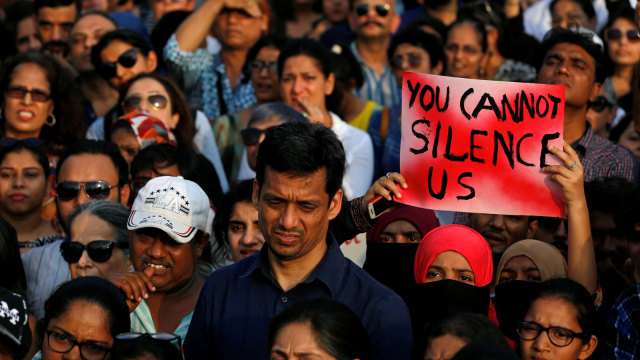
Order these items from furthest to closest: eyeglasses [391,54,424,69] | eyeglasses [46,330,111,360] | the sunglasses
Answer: eyeglasses [391,54,424,69] → the sunglasses → eyeglasses [46,330,111,360]

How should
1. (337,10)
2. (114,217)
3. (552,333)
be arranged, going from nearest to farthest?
1. (552,333)
2. (114,217)
3. (337,10)

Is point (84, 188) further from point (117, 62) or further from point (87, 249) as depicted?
point (117, 62)

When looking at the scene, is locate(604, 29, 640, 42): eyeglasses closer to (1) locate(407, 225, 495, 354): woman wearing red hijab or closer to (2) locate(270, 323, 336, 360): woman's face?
(1) locate(407, 225, 495, 354): woman wearing red hijab

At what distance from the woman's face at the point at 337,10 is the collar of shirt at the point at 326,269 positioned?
6.32 meters

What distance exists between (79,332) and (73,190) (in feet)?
6.39

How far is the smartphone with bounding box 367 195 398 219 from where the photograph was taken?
15.8 feet

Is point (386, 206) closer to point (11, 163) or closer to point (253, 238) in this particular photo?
Result: point (253, 238)

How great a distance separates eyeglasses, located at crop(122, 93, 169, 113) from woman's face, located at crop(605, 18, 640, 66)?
3.97 m

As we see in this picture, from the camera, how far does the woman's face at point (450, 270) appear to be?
5.38 metres

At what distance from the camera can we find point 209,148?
26.2 feet

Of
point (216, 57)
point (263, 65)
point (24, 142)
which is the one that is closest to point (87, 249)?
point (24, 142)

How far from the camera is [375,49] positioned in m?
9.46

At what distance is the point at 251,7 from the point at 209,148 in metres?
1.74

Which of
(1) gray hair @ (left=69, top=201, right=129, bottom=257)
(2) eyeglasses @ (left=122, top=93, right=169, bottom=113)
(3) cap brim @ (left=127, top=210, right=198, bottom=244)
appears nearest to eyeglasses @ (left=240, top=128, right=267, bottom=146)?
(2) eyeglasses @ (left=122, top=93, right=169, bottom=113)
